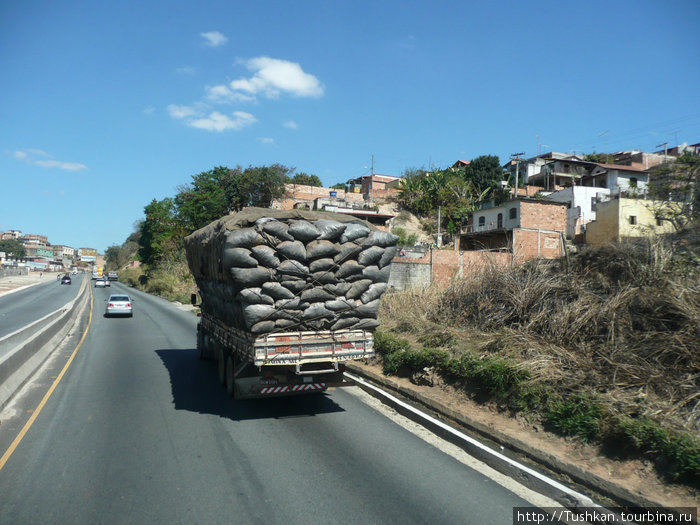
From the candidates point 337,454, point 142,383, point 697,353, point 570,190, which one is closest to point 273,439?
point 337,454

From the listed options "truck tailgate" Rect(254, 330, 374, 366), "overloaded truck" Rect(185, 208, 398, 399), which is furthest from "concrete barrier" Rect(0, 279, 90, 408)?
"truck tailgate" Rect(254, 330, 374, 366)

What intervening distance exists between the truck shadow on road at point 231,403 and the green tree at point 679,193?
11.7 m

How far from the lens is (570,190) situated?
5034 centimetres

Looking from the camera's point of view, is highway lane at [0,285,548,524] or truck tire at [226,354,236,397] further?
truck tire at [226,354,236,397]

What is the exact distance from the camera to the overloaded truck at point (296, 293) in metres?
7.77

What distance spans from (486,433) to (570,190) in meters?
49.0

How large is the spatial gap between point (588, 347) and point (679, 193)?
15.1m

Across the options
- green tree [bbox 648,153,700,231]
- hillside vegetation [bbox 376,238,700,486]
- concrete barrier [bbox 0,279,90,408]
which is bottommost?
concrete barrier [bbox 0,279,90,408]

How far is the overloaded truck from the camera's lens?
7.77 m

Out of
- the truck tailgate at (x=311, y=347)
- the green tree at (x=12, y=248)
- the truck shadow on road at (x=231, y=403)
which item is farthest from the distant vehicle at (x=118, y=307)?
the green tree at (x=12, y=248)

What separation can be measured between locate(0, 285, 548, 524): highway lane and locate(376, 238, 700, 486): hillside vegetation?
5.77 ft

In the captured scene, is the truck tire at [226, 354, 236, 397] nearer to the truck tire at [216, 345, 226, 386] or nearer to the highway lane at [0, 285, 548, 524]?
the highway lane at [0, 285, 548, 524]

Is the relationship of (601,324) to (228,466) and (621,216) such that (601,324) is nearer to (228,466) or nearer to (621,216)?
(228,466)

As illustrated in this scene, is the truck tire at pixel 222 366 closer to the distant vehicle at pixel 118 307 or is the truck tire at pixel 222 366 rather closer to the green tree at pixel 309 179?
the distant vehicle at pixel 118 307
